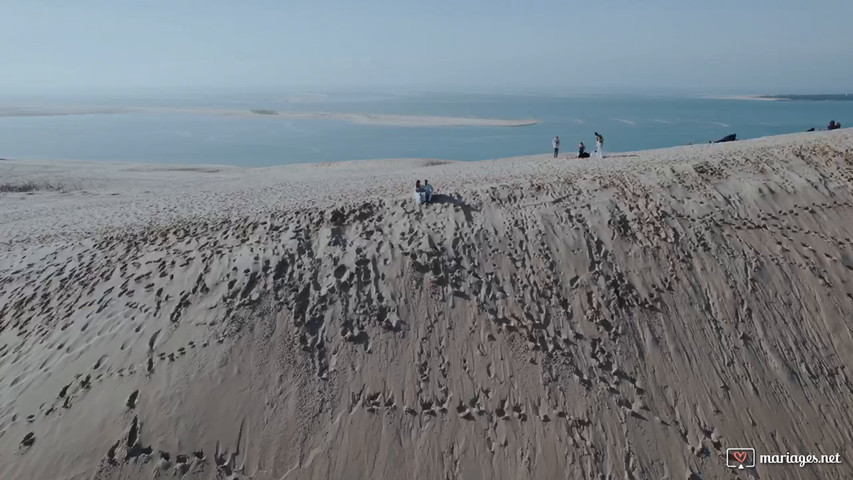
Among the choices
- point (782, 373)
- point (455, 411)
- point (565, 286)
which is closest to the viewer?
point (455, 411)

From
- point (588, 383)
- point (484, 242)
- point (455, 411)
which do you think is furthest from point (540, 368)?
point (484, 242)

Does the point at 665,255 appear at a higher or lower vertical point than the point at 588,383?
higher

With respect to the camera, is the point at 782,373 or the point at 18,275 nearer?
the point at 782,373

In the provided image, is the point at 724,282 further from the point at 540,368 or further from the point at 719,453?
the point at 540,368
